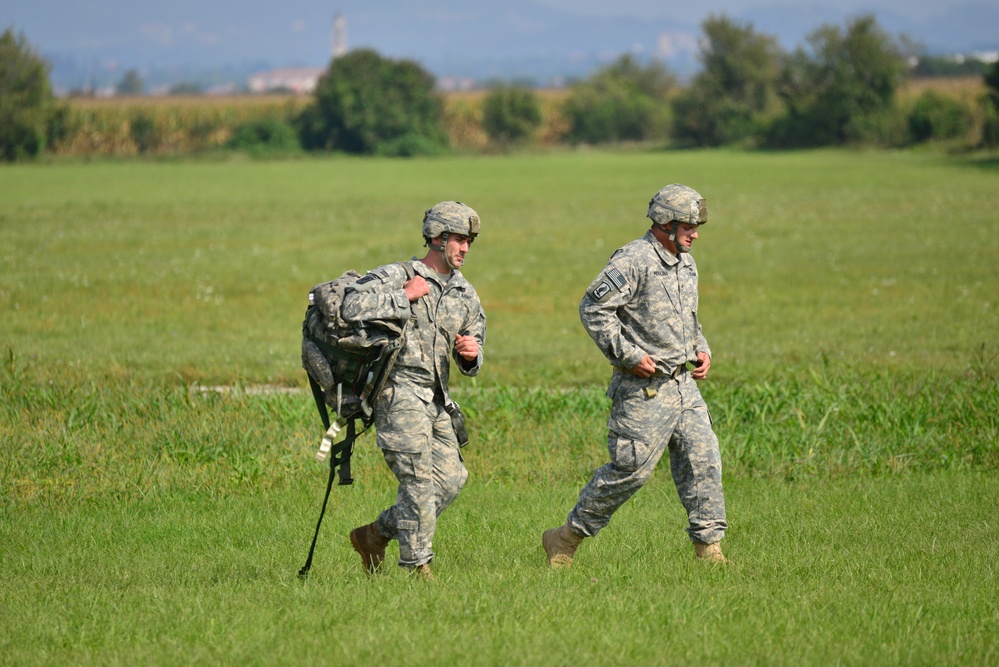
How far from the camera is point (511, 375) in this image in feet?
44.5

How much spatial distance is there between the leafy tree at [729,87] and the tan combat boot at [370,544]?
90.5 m

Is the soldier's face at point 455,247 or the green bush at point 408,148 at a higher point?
the soldier's face at point 455,247

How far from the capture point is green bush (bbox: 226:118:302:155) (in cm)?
8731

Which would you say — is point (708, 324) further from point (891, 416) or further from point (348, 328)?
point (348, 328)

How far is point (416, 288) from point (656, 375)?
55.3 inches

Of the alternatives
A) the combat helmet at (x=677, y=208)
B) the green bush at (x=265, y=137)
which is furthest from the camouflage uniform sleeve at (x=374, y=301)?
the green bush at (x=265, y=137)

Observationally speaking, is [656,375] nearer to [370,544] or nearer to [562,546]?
[562,546]

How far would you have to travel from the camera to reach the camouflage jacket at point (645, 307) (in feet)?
21.4

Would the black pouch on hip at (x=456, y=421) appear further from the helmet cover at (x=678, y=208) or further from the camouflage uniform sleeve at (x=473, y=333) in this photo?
the helmet cover at (x=678, y=208)

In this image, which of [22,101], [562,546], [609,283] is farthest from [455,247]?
[22,101]

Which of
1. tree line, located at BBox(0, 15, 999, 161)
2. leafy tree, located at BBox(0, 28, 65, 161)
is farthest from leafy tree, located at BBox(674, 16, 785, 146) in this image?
leafy tree, located at BBox(0, 28, 65, 161)

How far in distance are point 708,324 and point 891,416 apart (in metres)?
7.67

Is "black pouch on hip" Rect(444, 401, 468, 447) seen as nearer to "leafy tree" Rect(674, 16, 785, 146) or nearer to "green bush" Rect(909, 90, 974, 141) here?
"green bush" Rect(909, 90, 974, 141)

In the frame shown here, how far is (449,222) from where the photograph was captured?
611 cm
